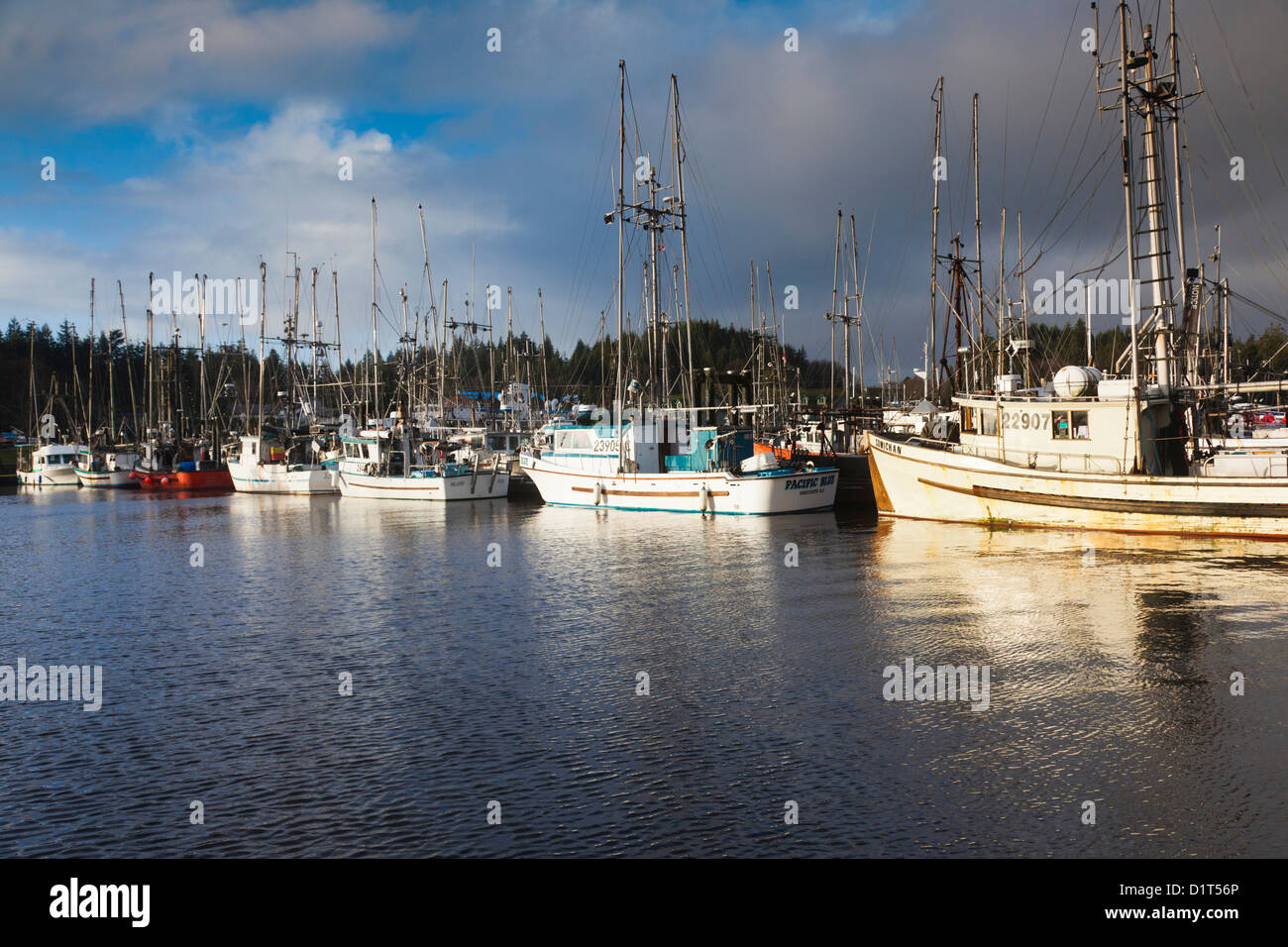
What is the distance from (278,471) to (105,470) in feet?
101

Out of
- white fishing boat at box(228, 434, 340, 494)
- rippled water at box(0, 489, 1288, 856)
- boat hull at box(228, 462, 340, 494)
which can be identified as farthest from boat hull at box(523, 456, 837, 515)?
boat hull at box(228, 462, 340, 494)

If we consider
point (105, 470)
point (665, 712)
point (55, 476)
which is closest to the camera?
point (665, 712)

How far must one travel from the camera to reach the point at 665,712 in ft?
45.5

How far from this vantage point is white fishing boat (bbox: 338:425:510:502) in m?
62.9

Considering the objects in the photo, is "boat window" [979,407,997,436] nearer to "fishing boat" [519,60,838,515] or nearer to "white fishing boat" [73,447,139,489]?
"fishing boat" [519,60,838,515]

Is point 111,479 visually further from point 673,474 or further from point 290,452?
point 673,474

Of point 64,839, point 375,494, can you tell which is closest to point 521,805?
point 64,839

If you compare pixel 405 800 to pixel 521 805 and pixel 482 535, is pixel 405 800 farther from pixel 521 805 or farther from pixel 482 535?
pixel 482 535

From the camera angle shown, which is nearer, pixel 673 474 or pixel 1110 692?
pixel 1110 692

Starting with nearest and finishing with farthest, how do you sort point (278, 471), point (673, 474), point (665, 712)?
point (665, 712), point (673, 474), point (278, 471)

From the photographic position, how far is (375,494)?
6725 centimetres

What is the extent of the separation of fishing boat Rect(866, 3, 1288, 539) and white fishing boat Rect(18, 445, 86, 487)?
97.2 meters

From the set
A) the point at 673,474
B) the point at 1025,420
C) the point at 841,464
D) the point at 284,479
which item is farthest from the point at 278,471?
the point at 1025,420
